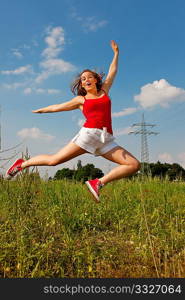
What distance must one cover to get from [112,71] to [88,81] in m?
0.37

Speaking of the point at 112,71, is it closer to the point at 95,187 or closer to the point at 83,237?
the point at 95,187

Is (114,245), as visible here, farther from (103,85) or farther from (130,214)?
(103,85)

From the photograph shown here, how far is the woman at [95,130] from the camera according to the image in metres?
3.83

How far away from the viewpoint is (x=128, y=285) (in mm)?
2689

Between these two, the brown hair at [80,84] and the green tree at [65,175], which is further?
the green tree at [65,175]

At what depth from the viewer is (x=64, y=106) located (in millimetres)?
4070

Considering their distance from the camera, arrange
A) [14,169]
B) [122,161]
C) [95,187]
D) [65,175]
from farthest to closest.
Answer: [65,175] → [14,169] → [95,187] → [122,161]

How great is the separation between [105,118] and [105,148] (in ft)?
1.10

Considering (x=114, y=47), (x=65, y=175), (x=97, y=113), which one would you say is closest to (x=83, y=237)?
(x=97, y=113)

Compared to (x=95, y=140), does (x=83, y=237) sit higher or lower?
lower

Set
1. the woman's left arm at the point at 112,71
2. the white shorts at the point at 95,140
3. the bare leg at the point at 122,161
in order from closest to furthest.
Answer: the white shorts at the point at 95,140, the bare leg at the point at 122,161, the woman's left arm at the point at 112,71

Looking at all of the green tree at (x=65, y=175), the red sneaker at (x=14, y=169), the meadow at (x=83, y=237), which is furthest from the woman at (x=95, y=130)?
the green tree at (x=65, y=175)

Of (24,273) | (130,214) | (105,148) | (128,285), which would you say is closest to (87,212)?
(130,214)

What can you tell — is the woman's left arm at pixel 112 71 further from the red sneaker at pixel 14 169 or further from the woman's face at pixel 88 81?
the red sneaker at pixel 14 169
